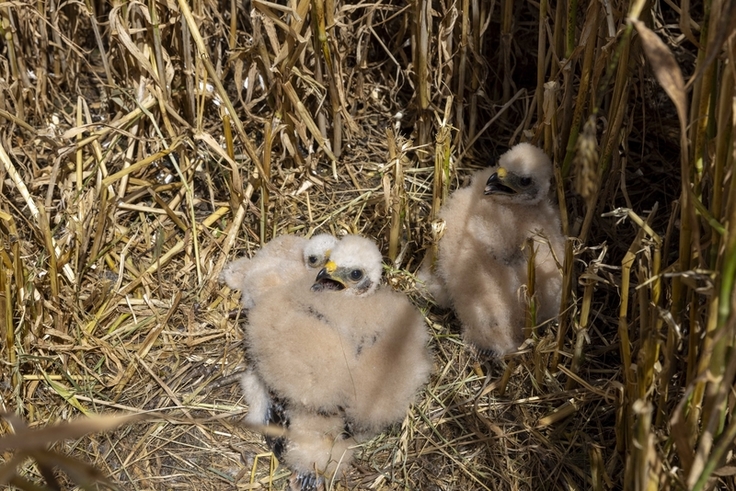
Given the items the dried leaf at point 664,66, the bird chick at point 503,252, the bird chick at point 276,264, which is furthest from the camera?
the bird chick at point 276,264

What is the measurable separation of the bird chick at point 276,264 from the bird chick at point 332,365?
0.16 metres

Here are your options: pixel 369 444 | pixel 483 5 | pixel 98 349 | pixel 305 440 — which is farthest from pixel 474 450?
pixel 483 5

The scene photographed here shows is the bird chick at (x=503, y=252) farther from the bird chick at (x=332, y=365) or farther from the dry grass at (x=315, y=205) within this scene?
the bird chick at (x=332, y=365)

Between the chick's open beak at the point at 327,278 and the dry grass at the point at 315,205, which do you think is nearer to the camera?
the dry grass at the point at 315,205

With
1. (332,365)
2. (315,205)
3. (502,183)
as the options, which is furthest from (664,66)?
(315,205)

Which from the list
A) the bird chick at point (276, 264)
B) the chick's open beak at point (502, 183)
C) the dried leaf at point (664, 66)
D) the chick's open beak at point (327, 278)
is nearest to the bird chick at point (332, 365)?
the chick's open beak at point (327, 278)

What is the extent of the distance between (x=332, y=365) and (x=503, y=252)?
2.43ft

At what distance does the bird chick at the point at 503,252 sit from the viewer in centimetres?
264

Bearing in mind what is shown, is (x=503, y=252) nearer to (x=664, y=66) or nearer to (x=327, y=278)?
(x=327, y=278)

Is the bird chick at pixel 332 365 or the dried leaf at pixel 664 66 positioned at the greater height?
the dried leaf at pixel 664 66

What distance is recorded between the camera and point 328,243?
2.84 meters

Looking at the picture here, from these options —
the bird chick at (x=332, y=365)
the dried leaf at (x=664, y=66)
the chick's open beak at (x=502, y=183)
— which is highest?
the dried leaf at (x=664, y=66)

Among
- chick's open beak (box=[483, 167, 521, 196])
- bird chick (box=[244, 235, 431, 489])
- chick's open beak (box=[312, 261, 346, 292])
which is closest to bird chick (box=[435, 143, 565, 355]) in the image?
chick's open beak (box=[483, 167, 521, 196])

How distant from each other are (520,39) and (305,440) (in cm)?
192
